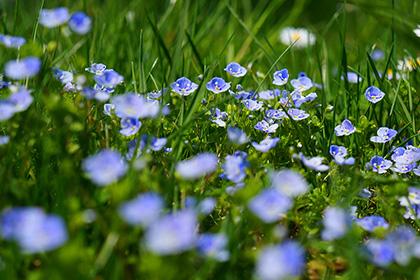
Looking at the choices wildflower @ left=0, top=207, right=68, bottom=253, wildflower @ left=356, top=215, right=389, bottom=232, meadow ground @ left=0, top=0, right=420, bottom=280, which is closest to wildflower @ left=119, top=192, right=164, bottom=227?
meadow ground @ left=0, top=0, right=420, bottom=280

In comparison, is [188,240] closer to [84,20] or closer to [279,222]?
[279,222]

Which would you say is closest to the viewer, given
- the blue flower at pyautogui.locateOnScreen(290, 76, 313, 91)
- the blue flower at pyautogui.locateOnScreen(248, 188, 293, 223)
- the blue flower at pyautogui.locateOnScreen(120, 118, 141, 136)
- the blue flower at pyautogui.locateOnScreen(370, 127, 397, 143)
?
the blue flower at pyautogui.locateOnScreen(248, 188, 293, 223)

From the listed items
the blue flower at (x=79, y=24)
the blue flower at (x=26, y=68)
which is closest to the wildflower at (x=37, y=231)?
the blue flower at (x=26, y=68)

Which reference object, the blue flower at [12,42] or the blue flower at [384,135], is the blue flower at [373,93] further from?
the blue flower at [12,42]

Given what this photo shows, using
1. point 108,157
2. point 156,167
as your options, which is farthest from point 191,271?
point 156,167

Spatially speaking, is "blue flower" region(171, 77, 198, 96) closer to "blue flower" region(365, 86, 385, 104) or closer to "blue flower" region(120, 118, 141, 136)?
"blue flower" region(120, 118, 141, 136)

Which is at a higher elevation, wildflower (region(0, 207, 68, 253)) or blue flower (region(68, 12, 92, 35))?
wildflower (region(0, 207, 68, 253))

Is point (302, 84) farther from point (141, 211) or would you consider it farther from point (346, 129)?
Answer: point (141, 211)

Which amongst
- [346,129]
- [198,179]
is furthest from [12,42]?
[346,129]
